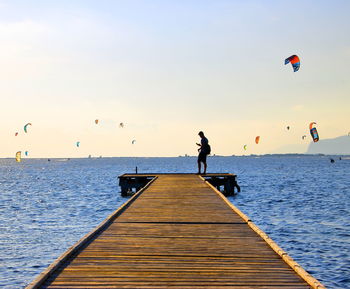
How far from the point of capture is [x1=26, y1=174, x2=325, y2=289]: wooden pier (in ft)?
21.2

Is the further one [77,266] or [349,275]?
[349,275]

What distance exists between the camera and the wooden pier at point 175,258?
6.46 meters

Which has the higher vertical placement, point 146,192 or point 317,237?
point 146,192

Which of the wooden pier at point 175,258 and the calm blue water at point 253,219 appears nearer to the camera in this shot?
the wooden pier at point 175,258

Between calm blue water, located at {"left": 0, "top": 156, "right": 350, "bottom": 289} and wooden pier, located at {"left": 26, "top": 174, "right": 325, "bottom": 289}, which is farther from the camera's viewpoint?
calm blue water, located at {"left": 0, "top": 156, "right": 350, "bottom": 289}

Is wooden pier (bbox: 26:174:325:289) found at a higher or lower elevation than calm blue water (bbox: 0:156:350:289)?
higher

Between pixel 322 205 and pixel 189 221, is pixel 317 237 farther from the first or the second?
pixel 322 205

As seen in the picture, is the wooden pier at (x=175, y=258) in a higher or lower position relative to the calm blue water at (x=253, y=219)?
higher

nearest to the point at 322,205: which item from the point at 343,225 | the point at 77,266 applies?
the point at 343,225

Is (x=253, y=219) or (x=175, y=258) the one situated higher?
(x=175, y=258)

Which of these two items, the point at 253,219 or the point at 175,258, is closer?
the point at 175,258

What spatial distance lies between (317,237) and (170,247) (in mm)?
10987

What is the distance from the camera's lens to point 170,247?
28.4 feet

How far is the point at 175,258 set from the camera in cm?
781
